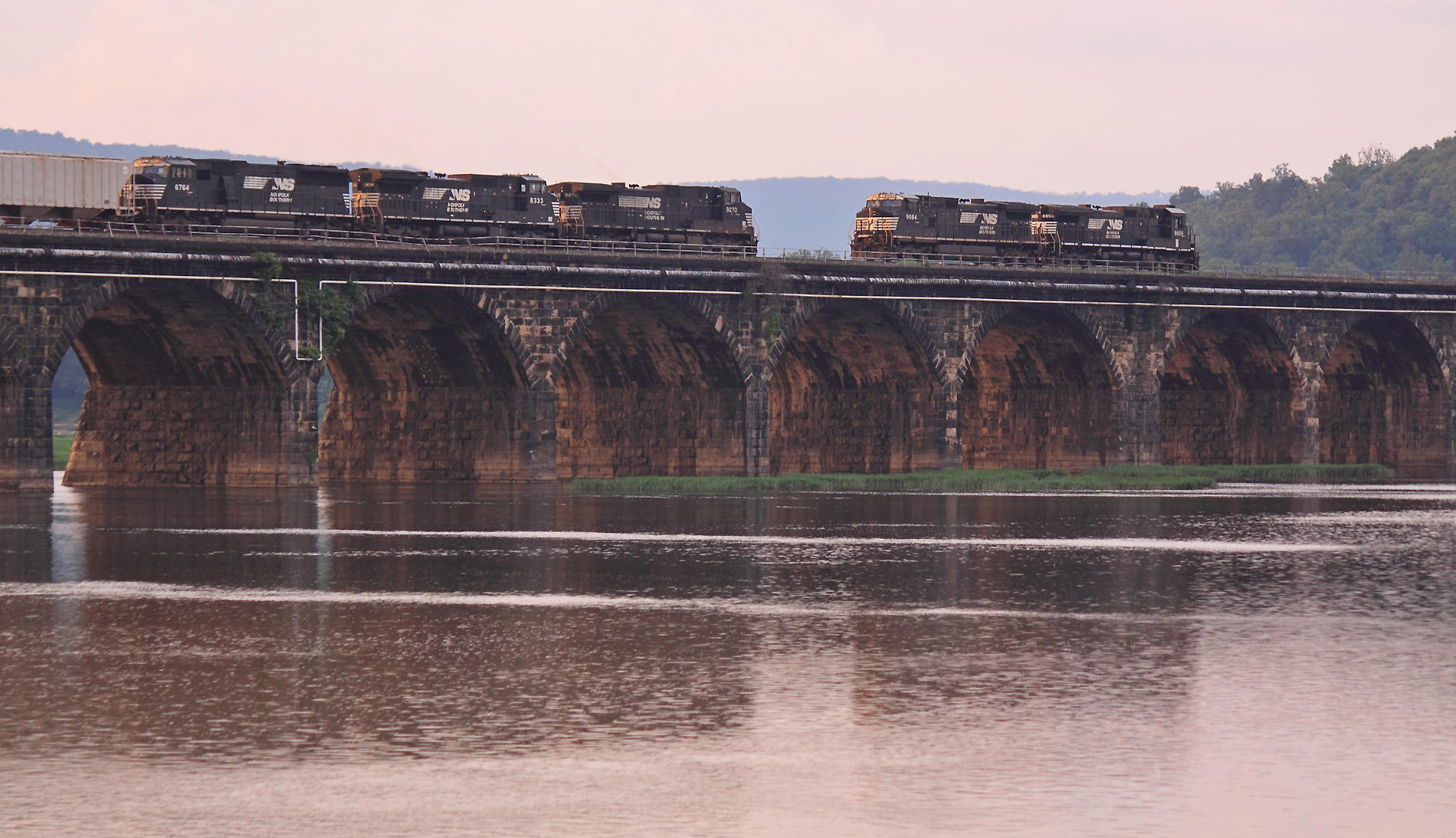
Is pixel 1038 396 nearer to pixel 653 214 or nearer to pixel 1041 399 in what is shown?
pixel 1041 399

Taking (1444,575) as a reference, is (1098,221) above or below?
above

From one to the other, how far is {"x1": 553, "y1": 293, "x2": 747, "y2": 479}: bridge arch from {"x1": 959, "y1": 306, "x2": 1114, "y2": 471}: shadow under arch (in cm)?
1411

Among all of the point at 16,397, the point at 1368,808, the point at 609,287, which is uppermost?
the point at 609,287

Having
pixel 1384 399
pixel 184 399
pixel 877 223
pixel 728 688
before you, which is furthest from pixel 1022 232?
pixel 728 688

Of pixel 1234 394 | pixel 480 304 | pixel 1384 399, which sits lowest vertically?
pixel 1384 399

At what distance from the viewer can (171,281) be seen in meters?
62.0

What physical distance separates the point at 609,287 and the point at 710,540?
99.0 ft

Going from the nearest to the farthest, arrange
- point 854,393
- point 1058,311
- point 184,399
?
point 184,399 → point 1058,311 → point 854,393

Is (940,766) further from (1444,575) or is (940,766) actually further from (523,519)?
(523,519)

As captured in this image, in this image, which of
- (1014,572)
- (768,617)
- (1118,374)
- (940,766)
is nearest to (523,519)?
(1014,572)

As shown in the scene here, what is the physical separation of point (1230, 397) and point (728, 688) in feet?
264

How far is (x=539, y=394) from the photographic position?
234ft

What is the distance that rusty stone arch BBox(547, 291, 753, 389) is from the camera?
7144 cm

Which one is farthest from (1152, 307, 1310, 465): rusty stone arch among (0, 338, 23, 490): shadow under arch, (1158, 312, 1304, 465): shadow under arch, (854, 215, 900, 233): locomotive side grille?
(0, 338, 23, 490): shadow under arch
